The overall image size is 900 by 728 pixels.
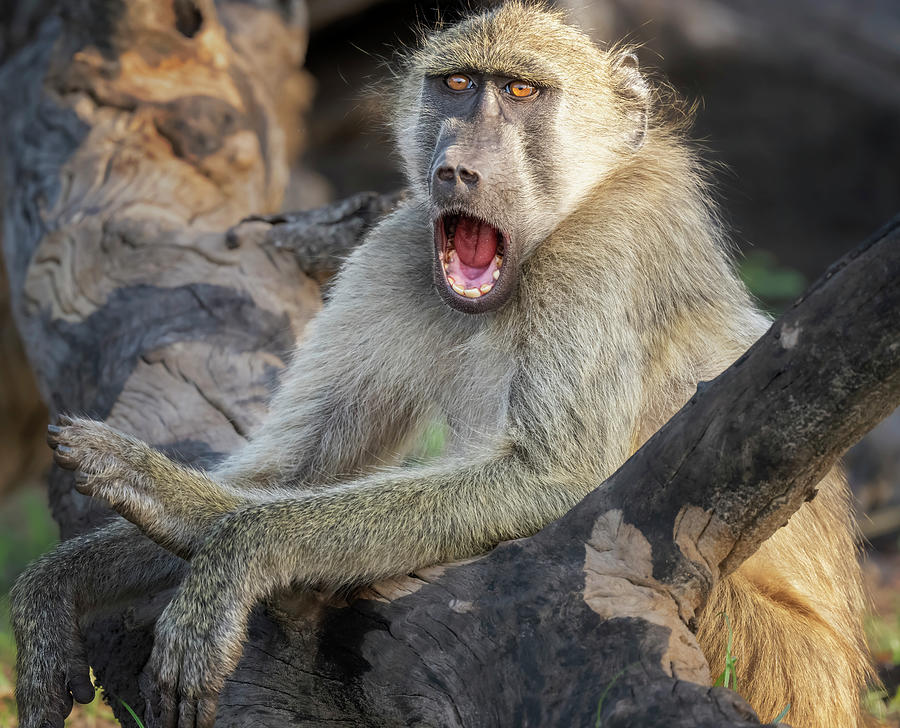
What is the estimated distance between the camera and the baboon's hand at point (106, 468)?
2812 mm

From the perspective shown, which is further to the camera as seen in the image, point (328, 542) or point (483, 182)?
point (483, 182)

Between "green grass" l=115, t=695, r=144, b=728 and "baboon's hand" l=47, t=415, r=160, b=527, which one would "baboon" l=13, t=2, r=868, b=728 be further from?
"green grass" l=115, t=695, r=144, b=728

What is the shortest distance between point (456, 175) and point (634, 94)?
0.83m

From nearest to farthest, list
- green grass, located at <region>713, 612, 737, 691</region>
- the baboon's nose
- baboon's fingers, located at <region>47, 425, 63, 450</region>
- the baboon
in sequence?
green grass, located at <region>713, 612, 737, 691</region>
the baboon
baboon's fingers, located at <region>47, 425, 63, 450</region>
the baboon's nose

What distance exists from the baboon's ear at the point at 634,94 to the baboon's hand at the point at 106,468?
1.86 meters

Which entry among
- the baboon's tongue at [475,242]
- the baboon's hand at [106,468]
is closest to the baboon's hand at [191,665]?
the baboon's hand at [106,468]

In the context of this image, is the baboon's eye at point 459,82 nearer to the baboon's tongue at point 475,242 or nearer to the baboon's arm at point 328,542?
the baboon's tongue at point 475,242

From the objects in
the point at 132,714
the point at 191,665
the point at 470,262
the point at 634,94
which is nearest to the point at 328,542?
the point at 191,665

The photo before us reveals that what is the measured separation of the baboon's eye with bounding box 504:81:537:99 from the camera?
10.6 ft

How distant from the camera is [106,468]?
2.84 metres

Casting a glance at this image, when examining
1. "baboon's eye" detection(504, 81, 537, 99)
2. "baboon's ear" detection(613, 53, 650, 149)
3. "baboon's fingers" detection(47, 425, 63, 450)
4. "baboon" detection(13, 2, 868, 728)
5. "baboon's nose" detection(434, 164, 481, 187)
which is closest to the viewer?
"baboon" detection(13, 2, 868, 728)

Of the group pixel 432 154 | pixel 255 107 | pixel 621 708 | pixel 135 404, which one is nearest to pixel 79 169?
pixel 255 107

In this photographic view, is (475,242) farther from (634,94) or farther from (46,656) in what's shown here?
(46,656)

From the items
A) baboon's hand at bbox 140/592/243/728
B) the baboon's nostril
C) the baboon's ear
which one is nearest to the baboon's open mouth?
the baboon's nostril
